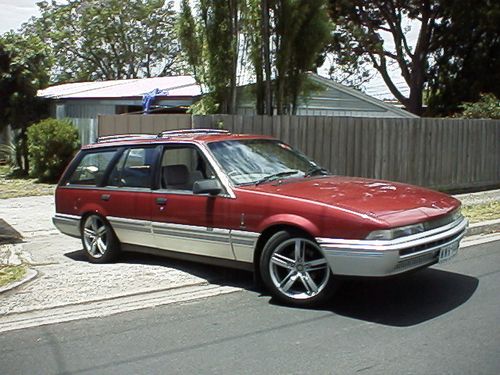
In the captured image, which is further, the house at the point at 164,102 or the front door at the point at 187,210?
the house at the point at 164,102

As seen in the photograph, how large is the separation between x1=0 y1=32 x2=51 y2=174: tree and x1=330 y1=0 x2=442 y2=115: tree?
1219cm

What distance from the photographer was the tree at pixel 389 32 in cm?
2716

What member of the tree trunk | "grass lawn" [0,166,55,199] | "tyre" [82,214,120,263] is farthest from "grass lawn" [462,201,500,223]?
"grass lawn" [0,166,55,199]

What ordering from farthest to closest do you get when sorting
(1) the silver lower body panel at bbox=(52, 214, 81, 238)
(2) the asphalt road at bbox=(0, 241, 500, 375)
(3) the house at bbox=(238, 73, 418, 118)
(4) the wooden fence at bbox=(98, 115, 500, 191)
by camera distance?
1. (3) the house at bbox=(238, 73, 418, 118)
2. (4) the wooden fence at bbox=(98, 115, 500, 191)
3. (1) the silver lower body panel at bbox=(52, 214, 81, 238)
4. (2) the asphalt road at bbox=(0, 241, 500, 375)

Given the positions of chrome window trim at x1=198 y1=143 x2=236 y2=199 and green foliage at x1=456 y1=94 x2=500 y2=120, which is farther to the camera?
green foliage at x1=456 y1=94 x2=500 y2=120

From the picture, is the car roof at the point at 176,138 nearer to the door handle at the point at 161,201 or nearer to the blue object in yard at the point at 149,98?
the door handle at the point at 161,201

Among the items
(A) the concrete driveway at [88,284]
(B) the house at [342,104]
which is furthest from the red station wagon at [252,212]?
(B) the house at [342,104]

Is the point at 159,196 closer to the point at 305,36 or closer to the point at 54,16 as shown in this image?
the point at 305,36

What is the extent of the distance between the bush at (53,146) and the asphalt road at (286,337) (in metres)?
12.5

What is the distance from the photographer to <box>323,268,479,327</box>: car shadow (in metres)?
5.70

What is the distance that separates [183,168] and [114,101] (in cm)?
1341

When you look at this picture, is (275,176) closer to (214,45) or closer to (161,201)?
(161,201)

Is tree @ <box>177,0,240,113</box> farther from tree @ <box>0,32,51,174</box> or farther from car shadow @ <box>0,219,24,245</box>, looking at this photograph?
tree @ <box>0,32,51,174</box>

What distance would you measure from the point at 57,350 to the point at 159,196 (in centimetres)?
249
